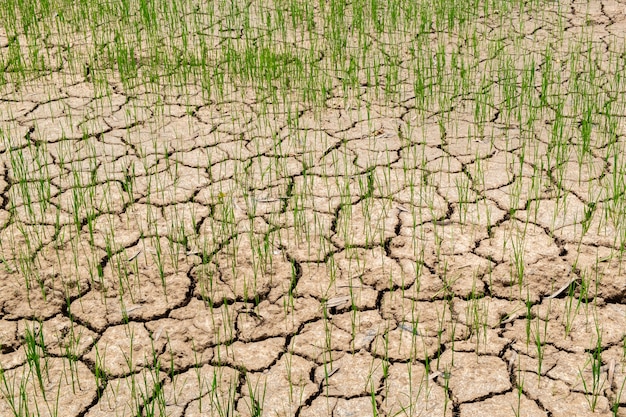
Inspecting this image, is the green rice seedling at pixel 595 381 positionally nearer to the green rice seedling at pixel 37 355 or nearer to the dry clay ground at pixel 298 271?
the dry clay ground at pixel 298 271

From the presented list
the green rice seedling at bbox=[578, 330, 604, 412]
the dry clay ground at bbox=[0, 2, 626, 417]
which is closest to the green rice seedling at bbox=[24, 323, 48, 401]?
the dry clay ground at bbox=[0, 2, 626, 417]

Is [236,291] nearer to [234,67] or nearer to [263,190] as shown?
[263,190]

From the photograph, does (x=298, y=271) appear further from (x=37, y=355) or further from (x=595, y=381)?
(x=595, y=381)

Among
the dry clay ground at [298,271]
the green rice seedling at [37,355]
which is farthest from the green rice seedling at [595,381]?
the green rice seedling at [37,355]

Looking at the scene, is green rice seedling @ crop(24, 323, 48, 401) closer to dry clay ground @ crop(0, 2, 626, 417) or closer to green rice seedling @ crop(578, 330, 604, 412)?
dry clay ground @ crop(0, 2, 626, 417)

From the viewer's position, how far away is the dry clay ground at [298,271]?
8.80 ft

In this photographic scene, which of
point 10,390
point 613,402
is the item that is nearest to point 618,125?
point 613,402

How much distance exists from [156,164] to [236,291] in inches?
43.5

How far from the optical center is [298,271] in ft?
10.9

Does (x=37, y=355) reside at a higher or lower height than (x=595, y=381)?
higher

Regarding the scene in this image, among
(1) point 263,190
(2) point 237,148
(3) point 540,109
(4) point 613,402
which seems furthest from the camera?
(3) point 540,109

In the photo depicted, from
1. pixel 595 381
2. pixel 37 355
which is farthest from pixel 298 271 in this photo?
pixel 595 381

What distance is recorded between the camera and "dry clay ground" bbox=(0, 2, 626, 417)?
2.68m

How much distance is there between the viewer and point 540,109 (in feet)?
15.5
